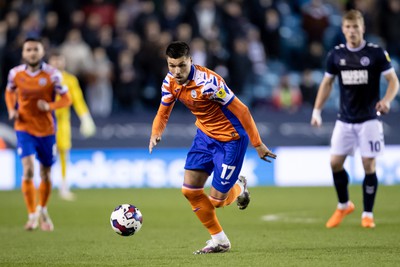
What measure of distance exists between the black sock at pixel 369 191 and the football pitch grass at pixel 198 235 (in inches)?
13.4

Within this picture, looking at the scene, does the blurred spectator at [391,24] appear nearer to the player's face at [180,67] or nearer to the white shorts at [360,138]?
the white shorts at [360,138]

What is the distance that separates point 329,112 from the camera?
738 inches

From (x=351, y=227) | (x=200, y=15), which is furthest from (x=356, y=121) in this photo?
(x=200, y=15)

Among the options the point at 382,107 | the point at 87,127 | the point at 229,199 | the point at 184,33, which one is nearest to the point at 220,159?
the point at 229,199

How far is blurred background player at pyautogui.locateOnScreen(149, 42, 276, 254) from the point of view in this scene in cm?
839

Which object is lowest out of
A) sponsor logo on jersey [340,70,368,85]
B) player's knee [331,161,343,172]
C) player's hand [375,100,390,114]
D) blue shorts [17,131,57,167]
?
player's knee [331,161,343,172]

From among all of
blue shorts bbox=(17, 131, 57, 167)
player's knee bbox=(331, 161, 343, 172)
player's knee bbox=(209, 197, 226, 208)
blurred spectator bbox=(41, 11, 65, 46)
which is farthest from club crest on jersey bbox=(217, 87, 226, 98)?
blurred spectator bbox=(41, 11, 65, 46)

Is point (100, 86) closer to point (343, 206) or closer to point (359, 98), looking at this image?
point (343, 206)

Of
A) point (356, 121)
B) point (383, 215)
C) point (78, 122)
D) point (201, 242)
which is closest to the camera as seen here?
point (201, 242)

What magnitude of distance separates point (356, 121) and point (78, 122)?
8.94m

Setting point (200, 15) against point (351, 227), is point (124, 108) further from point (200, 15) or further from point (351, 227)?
point (351, 227)

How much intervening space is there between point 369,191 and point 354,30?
7.04ft

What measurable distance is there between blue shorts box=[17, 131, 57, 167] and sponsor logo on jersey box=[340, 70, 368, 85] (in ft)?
13.2

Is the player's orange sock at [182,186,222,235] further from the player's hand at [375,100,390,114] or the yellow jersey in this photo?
the yellow jersey
